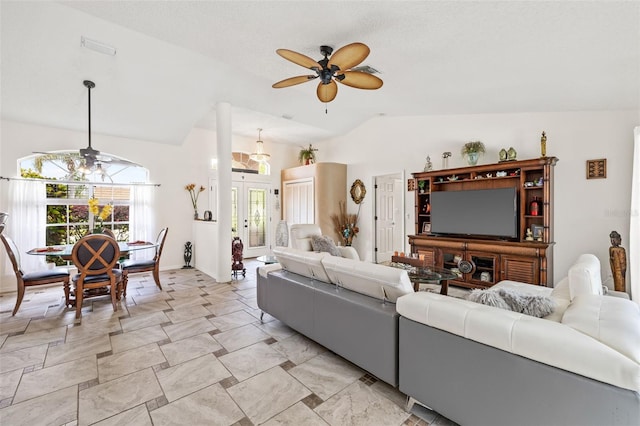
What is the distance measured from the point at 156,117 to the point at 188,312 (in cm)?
365

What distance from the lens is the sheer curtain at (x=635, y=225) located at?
10.8 ft

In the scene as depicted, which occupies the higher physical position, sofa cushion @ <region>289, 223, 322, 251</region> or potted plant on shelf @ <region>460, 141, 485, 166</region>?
potted plant on shelf @ <region>460, 141, 485, 166</region>

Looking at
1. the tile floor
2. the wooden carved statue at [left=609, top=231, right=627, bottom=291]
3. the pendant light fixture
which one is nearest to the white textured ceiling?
the pendant light fixture

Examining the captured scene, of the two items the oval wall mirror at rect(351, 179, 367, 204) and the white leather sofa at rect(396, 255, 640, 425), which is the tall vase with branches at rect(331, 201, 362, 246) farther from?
the white leather sofa at rect(396, 255, 640, 425)

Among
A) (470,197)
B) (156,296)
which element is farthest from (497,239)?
(156,296)

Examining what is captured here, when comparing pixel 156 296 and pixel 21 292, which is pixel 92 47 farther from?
pixel 156 296

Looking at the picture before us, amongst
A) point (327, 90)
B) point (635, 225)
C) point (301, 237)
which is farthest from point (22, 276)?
point (635, 225)

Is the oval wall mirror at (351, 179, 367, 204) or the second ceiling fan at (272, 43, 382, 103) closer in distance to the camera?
the second ceiling fan at (272, 43, 382, 103)

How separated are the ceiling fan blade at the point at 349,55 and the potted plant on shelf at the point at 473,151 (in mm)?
3200

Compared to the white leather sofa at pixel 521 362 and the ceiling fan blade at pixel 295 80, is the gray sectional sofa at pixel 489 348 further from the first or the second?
the ceiling fan blade at pixel 295 80

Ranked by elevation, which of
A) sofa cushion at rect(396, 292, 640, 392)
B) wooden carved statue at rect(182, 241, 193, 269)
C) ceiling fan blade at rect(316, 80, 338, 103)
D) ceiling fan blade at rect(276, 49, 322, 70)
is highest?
ceiling fan blade at rect(276, 49, 322, 70)

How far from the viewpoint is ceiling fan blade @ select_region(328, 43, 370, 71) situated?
2.14 meters

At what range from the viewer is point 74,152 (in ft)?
16.7

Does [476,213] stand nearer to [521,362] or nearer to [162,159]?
[521,362]
